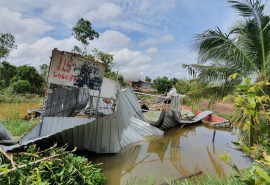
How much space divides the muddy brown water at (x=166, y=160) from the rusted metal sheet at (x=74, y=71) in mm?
2820

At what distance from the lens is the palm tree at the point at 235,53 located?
4.60 meters

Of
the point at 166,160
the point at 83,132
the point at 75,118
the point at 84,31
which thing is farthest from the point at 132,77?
the point at 75,118

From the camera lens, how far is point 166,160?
6.21 metres

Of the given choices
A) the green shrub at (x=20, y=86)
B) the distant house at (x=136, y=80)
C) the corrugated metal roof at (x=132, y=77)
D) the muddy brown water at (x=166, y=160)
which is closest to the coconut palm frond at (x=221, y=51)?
the muddy brown water at (x=166, y=160)

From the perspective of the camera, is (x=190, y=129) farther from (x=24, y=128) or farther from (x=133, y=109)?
(x=24, y=128)

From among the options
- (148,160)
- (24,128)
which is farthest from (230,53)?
(24,128)

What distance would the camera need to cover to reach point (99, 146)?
5.29 m

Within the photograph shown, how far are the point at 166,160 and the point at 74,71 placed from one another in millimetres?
4824

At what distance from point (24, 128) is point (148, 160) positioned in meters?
5.49

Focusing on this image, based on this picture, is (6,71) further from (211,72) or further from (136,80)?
(211,72)

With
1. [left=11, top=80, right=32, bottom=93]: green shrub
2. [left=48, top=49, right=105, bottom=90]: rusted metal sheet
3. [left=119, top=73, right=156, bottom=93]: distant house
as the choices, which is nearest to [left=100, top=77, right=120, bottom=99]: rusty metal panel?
[left=48, top=49, right=105, bottom=90]: rusted metal sheet

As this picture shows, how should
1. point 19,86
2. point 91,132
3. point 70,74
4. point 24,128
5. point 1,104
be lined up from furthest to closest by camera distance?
1. point 19,86
2. point 1,104
3. point 24,128
4. point 91,132
5. point 70,74

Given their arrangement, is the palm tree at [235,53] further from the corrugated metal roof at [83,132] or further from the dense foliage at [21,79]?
the dense foliage at [21,79]

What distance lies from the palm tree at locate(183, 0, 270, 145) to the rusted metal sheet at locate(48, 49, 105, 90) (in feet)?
10.6
